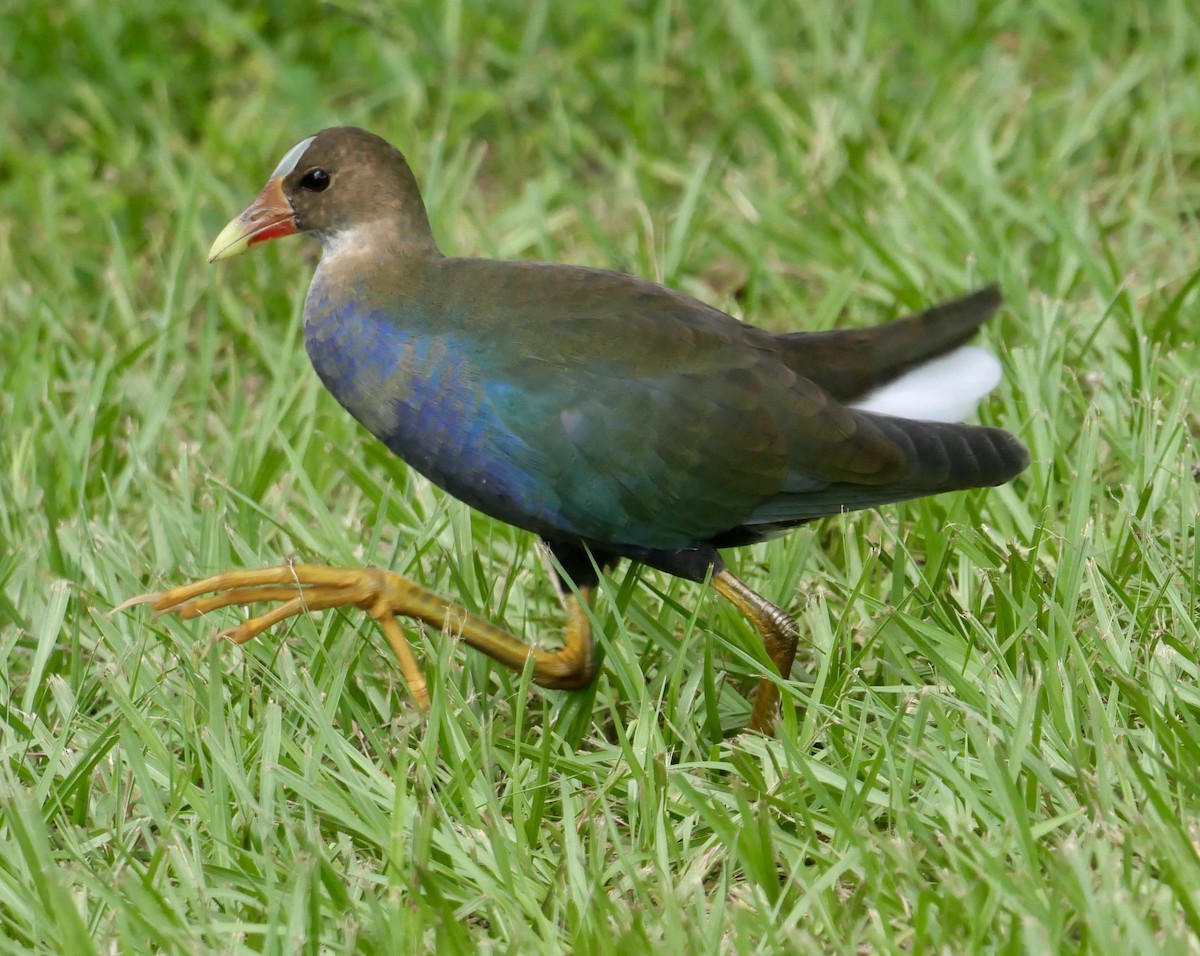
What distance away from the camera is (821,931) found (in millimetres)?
2186

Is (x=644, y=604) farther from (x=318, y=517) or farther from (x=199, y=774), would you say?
(x=199, y=774)

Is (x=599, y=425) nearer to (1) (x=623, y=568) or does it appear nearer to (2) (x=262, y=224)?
(2) (x=262, y=224)

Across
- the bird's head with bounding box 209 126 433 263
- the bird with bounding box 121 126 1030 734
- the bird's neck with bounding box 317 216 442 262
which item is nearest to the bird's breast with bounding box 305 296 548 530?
the bird with bounding box 121 126 1030 734

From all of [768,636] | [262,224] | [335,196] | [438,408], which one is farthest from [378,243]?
[768,636]

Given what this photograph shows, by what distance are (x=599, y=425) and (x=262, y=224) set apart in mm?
800

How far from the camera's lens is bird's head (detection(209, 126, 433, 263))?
2969mm

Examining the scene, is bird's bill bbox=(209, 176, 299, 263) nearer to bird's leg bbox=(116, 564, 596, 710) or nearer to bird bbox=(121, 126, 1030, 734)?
bird bbox=(121, 126, 1030, 734)

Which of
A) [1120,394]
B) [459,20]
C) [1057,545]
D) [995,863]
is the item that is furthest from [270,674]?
[459,20]

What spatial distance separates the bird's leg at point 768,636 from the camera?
9.03ft

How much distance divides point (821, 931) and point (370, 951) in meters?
0.58

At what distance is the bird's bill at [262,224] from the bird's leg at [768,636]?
100 centimetres

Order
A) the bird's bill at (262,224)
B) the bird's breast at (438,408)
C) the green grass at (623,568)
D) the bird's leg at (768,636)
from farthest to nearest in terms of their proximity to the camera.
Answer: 1. the bird's bill at (262,224)
2. the bird's leg at (768,636)
3. the bird's breast at (438,408)
4. the green grass at (623,568)

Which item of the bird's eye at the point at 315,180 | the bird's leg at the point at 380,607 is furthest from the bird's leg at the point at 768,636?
the bird's eye at the point at 315,180

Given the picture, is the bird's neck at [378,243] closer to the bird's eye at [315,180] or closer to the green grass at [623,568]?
the bird's eye at [315,180]
